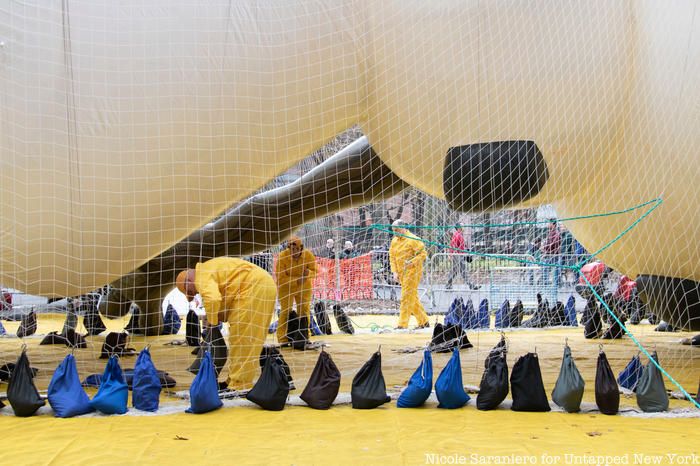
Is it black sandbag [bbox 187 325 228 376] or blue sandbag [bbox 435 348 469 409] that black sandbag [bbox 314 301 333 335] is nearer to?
black sandbag [bbox 187 325 228 376]

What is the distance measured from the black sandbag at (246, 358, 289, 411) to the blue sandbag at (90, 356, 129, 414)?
0.93 meters

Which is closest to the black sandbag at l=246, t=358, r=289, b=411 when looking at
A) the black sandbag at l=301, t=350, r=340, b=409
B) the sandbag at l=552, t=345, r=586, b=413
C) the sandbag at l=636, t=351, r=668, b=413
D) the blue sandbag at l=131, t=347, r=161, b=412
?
the black sandbag at l=301, t=350, r=340, b=409

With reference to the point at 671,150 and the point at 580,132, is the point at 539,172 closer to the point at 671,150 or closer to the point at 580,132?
the point at 580,132

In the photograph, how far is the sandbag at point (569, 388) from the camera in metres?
5.22

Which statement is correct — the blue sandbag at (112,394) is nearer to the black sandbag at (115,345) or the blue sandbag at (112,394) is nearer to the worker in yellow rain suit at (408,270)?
the black sandbag at (115,345)

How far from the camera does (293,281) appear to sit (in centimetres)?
927

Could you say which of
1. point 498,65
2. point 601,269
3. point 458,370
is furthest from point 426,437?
point 601,269

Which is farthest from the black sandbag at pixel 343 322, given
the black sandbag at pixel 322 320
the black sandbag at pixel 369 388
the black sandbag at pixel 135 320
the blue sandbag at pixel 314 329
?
the black sandbag at pixel 369 388

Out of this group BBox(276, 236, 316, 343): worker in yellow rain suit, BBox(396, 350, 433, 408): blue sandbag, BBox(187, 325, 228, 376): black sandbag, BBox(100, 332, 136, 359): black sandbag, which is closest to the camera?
BBox(396, 350, 433, 408): blue sandbag

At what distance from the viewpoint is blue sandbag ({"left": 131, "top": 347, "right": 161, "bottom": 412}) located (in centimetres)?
533

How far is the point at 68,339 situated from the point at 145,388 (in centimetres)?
362

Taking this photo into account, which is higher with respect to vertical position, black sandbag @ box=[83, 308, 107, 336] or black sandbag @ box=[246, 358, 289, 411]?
black sandbag @ box=[83, 308, 107, 336]

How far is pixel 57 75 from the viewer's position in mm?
5793

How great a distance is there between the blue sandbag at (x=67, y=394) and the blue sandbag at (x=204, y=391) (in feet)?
2.52
